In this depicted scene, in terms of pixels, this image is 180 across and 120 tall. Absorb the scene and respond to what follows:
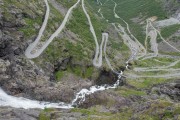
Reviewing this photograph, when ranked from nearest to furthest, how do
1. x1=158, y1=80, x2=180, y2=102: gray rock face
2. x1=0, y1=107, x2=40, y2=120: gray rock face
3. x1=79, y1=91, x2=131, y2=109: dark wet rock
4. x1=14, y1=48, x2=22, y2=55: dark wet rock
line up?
x1=0, y1=107, x2=40, y2=120: gray rock face < x1=79, y1=91, x2=131, y2=109: dark wet rock < x1=158, y1=80, x2=180, y2=102: gray rock face < x1=14, y1=48, x2=22, y2=55: dark wet rock

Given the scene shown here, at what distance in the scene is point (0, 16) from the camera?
179 m

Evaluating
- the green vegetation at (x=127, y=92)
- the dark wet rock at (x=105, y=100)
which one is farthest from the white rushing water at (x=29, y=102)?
the green vegetation at (x=127, y=92)

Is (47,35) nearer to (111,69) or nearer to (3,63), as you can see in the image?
(111,69)

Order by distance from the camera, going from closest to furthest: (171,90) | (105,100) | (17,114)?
1. (17,114)
2. (105,100)
3. (171,90)

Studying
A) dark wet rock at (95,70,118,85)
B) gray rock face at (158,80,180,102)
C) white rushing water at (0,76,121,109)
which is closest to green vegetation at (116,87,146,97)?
gray rock face at (158,80,180,102)

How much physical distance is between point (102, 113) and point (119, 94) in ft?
115

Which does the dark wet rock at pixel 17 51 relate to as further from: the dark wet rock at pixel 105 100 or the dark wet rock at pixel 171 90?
the dark wet rock at pixel 171 90

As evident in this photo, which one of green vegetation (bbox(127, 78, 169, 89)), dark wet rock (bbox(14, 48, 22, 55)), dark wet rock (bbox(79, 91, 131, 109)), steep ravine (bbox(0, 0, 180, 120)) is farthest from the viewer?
green vegetation (bbox(127, 78, 169, 89))

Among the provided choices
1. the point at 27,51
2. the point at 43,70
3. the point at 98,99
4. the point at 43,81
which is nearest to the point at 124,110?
the point at 98,99

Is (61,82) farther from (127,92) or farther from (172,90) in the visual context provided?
(172,90)

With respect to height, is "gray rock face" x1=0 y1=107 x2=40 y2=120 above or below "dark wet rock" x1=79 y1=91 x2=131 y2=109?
above

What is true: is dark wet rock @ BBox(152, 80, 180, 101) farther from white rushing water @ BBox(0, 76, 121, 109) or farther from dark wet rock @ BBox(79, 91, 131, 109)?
white rushing water @ BBox(0, 76, 121, 109)

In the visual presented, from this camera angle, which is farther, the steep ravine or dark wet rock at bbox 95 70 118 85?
dark wet rock at bbox 95 70 118 85

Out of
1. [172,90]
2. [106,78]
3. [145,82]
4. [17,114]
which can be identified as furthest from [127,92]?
[17,114]
